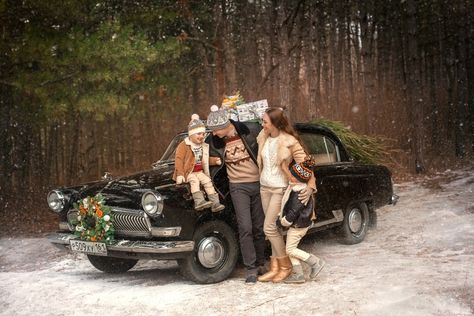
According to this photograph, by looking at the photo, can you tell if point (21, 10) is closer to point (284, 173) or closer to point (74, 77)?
point (74, 77)

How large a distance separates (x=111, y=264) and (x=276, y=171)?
272cm

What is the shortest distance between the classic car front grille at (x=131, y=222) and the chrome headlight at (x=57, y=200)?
978 mm

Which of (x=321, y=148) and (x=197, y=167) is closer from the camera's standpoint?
(x=197, y=167)

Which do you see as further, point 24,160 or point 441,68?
point 441,68

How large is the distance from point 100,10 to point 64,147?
4695mm

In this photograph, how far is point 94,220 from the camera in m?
6.15

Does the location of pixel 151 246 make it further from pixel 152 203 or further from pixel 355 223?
pixel 355 223

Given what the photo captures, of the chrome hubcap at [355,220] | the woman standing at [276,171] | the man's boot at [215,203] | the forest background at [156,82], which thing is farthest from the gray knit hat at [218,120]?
the forest background at [156,82]

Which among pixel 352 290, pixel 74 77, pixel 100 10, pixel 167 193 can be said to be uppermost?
pixel 100 10

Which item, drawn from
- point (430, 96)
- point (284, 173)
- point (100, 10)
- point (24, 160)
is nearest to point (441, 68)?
point (430, 96)

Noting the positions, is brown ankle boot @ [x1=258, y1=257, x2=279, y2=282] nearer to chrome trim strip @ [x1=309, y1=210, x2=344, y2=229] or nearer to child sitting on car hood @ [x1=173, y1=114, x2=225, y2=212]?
child sitting on car hood @ [x1=173, y1=114, x2=225, y2=212]

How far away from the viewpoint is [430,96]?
22859 mm

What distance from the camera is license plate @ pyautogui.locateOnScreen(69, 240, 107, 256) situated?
5.96 meters

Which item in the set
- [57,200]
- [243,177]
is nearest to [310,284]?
[243,177]
